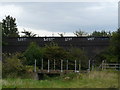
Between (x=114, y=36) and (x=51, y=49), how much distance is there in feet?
40.4

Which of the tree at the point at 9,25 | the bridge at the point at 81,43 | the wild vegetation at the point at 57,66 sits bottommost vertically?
the wild vegetation at the point at 57,66

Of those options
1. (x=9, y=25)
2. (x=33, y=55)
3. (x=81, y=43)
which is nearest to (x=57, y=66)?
(x=33, y=55)

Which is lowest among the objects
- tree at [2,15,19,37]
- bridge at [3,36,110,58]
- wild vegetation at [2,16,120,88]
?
wild vegetation at [2,16,120,88]

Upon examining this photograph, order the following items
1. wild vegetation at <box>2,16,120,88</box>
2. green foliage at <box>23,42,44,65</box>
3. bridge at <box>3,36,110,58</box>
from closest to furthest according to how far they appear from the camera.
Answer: wild vegetation at <box>2,16,120,88</box> → green foliage at <box>23,42,44,65</box> → bridge at <box>3,36,110,58</box>

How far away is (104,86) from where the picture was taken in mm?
13945

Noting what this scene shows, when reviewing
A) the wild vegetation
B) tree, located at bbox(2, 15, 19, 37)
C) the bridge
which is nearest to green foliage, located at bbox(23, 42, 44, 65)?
the wild vegetation

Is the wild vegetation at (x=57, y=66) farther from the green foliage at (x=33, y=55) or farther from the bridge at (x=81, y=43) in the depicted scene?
the bridge at (x=81, y=43)

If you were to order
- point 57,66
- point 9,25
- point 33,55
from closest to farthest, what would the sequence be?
point 57,66 < point 33,55 < point 9,25

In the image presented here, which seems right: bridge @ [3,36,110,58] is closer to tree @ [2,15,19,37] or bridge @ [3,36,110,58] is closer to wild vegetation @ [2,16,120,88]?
wild vegetation @ [2,16,120,88]

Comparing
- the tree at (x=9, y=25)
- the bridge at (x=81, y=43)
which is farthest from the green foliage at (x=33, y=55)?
the tree at (x=9, y=25)

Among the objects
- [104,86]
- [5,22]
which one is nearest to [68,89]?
[104,86]

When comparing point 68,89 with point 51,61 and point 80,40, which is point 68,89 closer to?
point 51,61

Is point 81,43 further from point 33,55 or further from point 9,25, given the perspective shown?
point 9,25

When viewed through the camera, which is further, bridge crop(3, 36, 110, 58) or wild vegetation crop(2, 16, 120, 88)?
bridge crop(3, 36, 110, 58)
